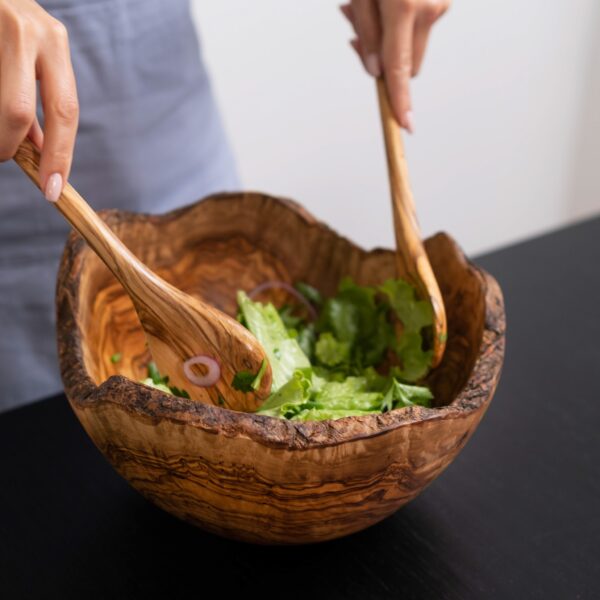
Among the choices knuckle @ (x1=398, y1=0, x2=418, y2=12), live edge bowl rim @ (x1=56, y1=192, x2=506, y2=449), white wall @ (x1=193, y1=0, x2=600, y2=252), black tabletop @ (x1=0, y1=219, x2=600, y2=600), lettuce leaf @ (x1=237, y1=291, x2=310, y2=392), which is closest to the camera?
live edge bowl rim @ (x1=56, y1=192, x2=506, y2=449)

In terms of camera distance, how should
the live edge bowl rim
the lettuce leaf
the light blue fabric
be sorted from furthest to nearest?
the light blue fabric, the lettuce leaf, the live edge bowl rim

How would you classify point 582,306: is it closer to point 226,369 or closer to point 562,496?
point 562,496

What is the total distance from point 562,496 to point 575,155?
204cm

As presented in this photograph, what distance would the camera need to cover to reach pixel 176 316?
2.51ft

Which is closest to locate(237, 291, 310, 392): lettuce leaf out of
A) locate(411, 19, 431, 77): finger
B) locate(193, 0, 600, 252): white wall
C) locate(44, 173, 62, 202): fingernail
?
locate(44, 173, 62, 202): fingernail

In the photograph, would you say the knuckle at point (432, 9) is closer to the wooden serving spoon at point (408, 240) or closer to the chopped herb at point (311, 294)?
the wooden serving spoon at point (408, 240)

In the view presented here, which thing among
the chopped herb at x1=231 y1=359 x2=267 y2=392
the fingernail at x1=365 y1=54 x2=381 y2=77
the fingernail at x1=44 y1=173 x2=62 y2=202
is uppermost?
the fingernail at x1=44 y1=173 x2=62 y2=202

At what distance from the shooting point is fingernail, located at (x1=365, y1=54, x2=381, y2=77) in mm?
1038

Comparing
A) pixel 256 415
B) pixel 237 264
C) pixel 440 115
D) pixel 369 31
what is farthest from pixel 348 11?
pixel 440 115

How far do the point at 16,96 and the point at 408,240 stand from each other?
1.34 feet

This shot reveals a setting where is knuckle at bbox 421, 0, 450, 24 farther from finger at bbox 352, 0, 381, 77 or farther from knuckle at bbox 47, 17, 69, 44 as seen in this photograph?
knuckle at bbox 47, 17, 69, 44

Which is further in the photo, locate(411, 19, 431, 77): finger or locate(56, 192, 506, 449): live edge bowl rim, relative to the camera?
locate(411, 19, 431, 77): finger

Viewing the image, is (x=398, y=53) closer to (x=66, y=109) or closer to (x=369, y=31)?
(x=369, y=31)

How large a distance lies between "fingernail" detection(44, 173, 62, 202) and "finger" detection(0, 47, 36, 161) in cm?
4
